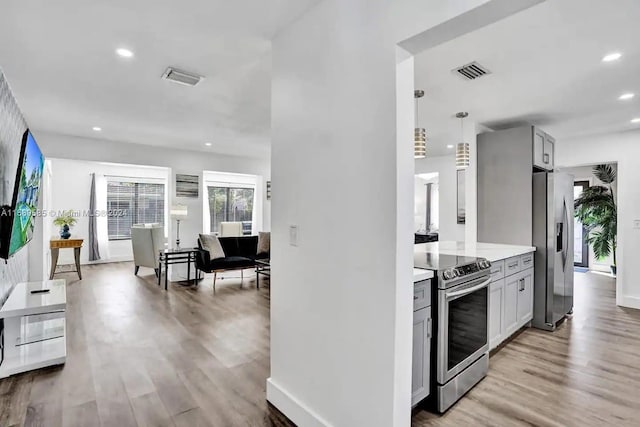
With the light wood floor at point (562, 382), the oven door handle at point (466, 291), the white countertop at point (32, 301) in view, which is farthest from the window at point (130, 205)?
the light wood floor at point (562, 382)

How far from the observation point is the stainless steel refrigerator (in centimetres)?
373

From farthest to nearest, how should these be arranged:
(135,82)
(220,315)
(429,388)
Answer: (220,315) < (135,82) < (429,388)

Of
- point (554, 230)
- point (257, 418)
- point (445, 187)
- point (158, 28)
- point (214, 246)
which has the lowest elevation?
point (257, 418)

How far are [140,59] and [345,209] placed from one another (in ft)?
7.05

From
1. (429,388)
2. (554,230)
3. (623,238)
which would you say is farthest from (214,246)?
(623,238)

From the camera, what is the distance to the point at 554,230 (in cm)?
382

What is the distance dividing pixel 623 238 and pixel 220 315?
550 centimetres

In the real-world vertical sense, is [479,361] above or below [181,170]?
below

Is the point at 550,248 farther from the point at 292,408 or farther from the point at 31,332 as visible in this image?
the point at 31,332

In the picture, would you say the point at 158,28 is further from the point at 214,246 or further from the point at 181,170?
the point at 181,170

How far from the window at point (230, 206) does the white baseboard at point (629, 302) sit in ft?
26.1

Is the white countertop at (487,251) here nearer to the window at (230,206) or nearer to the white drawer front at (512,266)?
the white drawer front at (512,266)

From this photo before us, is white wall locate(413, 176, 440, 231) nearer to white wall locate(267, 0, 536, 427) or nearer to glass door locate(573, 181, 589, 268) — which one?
glass door locate(573, 181, 589, 268)

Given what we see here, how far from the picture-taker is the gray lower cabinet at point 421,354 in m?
2.03
